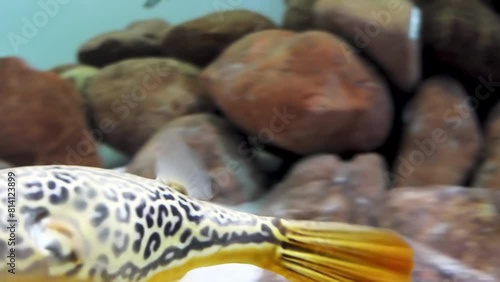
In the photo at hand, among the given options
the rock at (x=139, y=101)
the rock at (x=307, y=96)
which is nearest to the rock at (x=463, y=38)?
the rock at (x=307, y=96)

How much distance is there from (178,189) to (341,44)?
2002 millimetres

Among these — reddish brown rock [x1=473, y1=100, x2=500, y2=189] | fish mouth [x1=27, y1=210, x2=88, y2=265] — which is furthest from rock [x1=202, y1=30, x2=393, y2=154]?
fish mouth [x1=27, y1=210, x2=88, y2=265]

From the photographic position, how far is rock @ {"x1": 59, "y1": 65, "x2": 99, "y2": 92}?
3.57 meters

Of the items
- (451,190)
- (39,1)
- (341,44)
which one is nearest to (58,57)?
(39,1)

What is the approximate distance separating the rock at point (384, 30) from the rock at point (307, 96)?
3.5 inches

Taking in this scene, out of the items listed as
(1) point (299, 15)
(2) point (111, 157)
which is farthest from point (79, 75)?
(1) point (299, 15)

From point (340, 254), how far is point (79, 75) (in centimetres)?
310

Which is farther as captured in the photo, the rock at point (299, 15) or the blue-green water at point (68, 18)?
the blue-green water at point (68, 18)

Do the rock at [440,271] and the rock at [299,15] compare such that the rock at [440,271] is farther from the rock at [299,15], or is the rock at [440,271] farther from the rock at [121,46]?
the rock at [121,46]

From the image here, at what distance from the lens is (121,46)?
430 cm

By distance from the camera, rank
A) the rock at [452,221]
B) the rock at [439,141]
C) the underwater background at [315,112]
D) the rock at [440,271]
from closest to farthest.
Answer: the rock at [440,271]
the rock at [452,221]
the underwater background at [315,112]
the rock at [439,141]

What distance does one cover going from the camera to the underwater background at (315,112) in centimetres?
249

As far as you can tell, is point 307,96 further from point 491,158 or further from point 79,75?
point 79,75

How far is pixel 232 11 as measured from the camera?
3.91m
